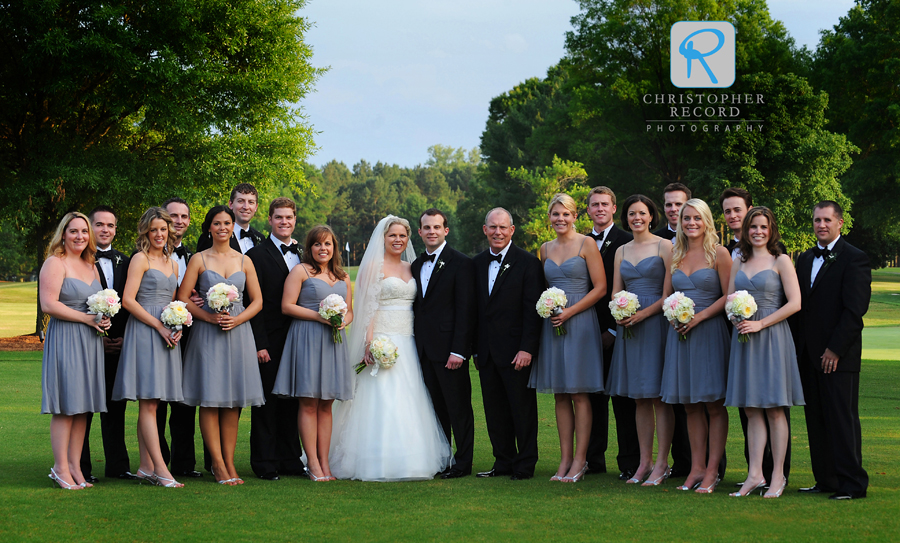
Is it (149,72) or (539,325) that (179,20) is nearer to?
(149,72)

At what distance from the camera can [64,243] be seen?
6902 millimetres

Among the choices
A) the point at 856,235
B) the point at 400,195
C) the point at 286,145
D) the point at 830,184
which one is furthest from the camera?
the point at 400,195

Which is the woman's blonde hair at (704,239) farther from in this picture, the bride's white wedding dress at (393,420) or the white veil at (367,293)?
the white veil at (367,293)

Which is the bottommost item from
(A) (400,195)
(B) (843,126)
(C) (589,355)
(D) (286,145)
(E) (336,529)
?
(E) (336,529)

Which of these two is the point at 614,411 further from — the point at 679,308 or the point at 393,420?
the point at 393,420

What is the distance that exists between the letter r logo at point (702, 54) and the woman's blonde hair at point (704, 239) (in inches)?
1249

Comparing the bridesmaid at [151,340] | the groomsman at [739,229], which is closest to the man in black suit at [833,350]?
the groomsman at [739,229]

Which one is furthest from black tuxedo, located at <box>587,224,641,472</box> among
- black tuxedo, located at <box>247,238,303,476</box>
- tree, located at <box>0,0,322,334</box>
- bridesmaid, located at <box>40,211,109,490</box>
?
tree, located at <box>0,0,322,334</box>

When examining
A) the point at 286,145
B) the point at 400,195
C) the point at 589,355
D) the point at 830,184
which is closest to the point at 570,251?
the point at 589,355

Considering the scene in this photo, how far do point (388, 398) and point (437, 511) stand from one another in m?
1.73

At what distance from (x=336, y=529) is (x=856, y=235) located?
194ft

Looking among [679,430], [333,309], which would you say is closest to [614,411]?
[679,430]

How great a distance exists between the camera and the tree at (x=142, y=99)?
1969 centimetres

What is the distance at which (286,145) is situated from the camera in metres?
23.6
